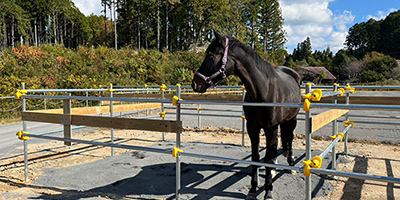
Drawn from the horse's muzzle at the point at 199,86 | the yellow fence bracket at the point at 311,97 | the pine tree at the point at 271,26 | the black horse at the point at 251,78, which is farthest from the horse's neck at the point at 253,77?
the pine tree at the point at 271,26

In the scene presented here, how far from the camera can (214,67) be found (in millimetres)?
2848

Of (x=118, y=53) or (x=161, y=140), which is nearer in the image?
(x=161, y=140)

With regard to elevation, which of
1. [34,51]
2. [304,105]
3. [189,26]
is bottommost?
[304,105]

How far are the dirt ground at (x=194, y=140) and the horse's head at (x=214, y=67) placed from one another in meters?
1.98

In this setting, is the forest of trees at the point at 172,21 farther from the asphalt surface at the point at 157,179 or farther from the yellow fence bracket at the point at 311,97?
the yellow fence bracket at the point at 311,97

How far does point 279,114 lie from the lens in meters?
3.23

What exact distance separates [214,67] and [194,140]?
4475 mm

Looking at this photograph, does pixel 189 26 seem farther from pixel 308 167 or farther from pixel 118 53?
pixel 308 167

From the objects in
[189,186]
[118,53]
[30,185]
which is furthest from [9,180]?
[118,53]

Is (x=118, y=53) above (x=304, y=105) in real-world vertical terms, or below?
above

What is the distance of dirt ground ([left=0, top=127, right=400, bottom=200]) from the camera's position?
3541mm

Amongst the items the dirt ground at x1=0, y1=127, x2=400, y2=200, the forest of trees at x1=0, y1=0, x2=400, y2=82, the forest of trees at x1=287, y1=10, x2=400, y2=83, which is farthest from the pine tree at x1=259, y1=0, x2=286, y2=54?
the dirt ground at x1=0, y1=127, x2=400, y2=200

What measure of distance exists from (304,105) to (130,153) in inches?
175

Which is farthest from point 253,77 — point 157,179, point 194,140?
point 194,140
